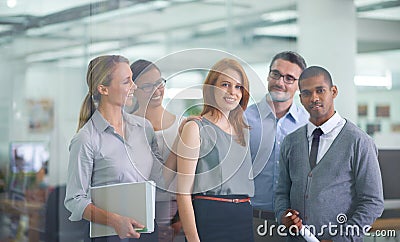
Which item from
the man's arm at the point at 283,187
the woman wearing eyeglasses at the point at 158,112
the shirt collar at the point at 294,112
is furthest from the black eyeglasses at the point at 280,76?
the woman wearing eyeglasses at the point at 158,112

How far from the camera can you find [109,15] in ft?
14.8

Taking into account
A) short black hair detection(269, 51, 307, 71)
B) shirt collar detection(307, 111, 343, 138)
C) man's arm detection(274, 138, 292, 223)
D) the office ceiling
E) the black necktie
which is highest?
the office ceiling

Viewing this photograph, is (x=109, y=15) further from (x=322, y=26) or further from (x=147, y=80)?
(x=322, y=26)

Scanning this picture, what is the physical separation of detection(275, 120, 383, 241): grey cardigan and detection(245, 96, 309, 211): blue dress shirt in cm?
4

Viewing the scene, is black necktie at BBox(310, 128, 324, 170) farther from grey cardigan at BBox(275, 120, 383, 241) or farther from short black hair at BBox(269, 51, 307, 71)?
short black hair at BBox(269, 51, 307, 71)

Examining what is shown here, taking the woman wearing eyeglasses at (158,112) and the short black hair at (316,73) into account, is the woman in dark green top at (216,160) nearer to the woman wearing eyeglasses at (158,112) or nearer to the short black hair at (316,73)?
the woman wearing eyeglasses at (158,112)

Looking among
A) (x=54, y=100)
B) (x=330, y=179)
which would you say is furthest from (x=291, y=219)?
(x=54, y=100)

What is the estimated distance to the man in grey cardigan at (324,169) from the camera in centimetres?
444

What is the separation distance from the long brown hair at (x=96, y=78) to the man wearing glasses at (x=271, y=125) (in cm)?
69

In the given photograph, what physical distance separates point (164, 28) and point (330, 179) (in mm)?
1091

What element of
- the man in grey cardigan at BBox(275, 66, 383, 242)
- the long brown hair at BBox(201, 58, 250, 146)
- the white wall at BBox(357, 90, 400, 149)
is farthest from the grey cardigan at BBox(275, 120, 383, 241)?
the long brown hair at BBox(201, 58, 250, 146)

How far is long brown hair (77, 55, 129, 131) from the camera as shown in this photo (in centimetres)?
445

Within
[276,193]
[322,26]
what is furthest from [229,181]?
[322,26]

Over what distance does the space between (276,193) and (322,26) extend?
0.85 meters
